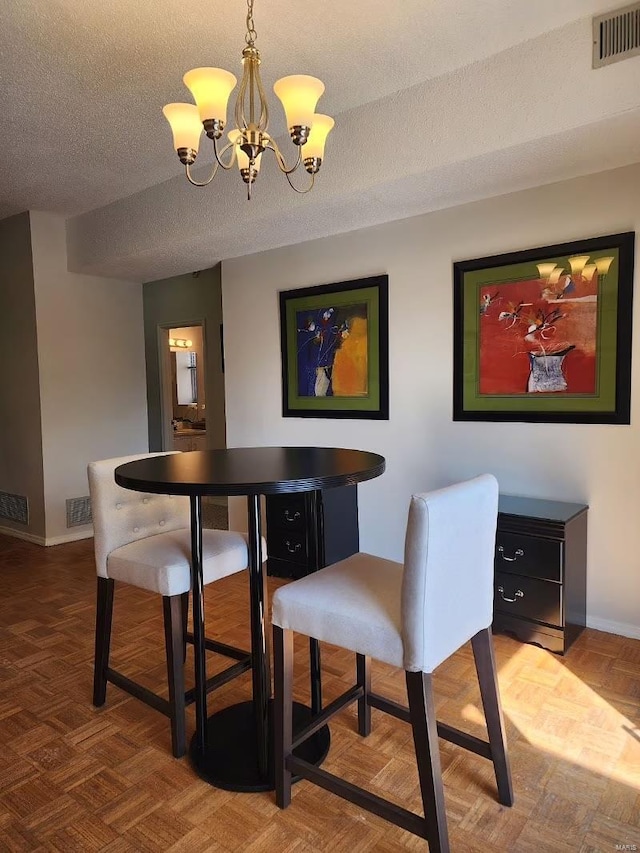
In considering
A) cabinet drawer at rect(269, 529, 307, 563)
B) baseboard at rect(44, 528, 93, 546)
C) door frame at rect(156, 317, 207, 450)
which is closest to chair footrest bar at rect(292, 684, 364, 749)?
cabinet drawer at rect(269, 529, 307, 563)

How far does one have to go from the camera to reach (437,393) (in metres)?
3.28

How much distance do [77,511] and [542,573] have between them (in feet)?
12.5

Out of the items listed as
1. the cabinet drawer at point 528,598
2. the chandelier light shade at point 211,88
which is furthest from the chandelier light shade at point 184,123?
the cabinet drawer at point 528,598

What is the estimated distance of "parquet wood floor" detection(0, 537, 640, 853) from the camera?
1538 millimetres

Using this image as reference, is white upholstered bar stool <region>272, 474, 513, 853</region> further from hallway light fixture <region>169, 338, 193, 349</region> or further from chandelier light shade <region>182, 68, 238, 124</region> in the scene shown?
hallway light fixture <region>169, 338, 193, 349</region>

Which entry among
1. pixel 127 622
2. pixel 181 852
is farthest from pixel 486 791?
pixel 127 622

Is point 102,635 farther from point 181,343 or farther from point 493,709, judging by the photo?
point 181,343

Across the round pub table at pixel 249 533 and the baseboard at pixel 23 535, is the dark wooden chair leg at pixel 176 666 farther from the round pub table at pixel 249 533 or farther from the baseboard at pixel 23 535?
the baseboard at pixel 23 535

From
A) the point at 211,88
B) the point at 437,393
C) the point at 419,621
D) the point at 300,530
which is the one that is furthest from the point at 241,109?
the point at 300,530

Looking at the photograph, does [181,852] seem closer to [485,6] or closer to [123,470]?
[123,470]

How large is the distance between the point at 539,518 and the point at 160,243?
9.83 feet

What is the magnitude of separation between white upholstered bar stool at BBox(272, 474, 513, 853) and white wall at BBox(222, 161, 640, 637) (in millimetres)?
1454

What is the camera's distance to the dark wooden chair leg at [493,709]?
162cm

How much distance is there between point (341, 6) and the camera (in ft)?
6.79
